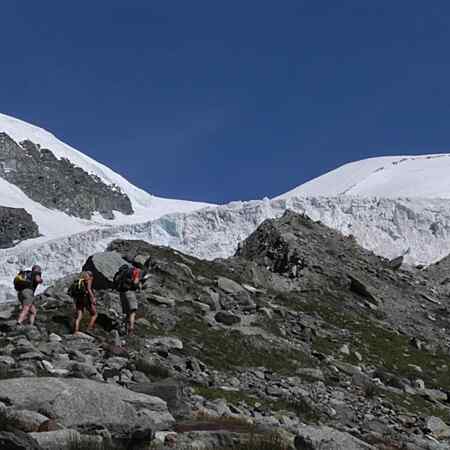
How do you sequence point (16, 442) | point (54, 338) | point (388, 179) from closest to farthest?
point (16, 442) < point (54, 338) < point (388, 179)

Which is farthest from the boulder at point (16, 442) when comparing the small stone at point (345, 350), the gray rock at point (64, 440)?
the small stone at point (345, 350)

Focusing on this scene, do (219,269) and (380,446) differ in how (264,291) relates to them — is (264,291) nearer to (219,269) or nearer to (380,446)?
(219,269)

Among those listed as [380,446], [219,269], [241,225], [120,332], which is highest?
[241,225]

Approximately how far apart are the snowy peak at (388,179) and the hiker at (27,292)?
44.8 meters

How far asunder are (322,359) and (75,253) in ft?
121

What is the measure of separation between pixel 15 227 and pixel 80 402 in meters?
128

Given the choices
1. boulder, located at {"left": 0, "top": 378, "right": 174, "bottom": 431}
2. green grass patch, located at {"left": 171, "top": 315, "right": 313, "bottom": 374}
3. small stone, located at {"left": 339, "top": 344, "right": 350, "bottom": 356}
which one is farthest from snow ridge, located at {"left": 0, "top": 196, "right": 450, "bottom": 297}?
boulder, located at {"left": 0, "top": 378, "right": 174, "bottom": 431}

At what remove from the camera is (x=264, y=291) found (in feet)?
83.5

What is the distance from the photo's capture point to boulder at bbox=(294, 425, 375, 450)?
880 cm

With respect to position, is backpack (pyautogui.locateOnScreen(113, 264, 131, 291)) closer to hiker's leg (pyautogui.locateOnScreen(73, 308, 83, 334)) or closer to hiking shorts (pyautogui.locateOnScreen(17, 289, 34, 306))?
hiker's leg (pyautogui.locateOnScreen(73, 308, 83, 334))

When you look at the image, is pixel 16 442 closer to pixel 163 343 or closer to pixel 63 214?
pixel 163 343

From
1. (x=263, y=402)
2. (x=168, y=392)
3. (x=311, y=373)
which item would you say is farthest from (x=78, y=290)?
(x=168, y=392)

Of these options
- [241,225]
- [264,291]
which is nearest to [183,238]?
[241,225]

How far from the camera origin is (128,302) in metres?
17.2
